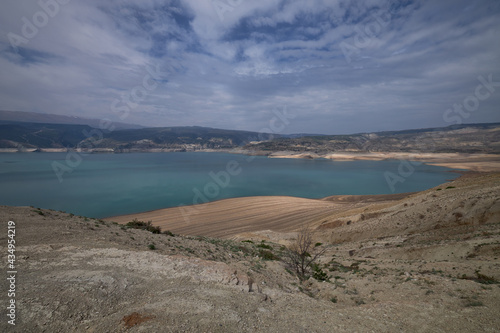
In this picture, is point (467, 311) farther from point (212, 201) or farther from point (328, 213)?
point (212, 201)

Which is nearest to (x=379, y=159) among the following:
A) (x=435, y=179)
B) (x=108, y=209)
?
(x=435, y=179)

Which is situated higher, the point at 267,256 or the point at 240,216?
the point at 267,256

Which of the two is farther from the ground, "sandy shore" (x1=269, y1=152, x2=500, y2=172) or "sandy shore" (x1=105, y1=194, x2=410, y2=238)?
"sandy shore" (x1=269, y1=152, x2=500, y2=172)

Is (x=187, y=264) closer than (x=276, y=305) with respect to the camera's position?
No

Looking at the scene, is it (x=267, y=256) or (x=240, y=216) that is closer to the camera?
(x=267, y=256)

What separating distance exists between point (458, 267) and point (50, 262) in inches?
576

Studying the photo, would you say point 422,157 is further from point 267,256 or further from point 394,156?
point 267,256

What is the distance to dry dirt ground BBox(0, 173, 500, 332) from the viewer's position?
5223 mm

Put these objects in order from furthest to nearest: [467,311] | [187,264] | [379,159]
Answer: [379,159]
[187,264]
[467,311]

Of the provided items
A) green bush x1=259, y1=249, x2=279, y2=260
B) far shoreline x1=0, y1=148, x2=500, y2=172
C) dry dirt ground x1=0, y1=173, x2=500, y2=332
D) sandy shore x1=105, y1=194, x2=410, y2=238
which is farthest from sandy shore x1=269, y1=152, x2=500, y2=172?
green bush x1=259, y1=249, x2=279, y2=260

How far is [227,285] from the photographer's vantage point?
7.38 metres

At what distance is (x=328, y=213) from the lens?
91.1 ft

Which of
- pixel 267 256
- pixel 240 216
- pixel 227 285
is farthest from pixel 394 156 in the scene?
pixel 227 285

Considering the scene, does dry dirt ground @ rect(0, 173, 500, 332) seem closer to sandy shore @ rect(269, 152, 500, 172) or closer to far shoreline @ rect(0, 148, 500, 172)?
far shoreline @ rect(0, 148, 500, 172)
